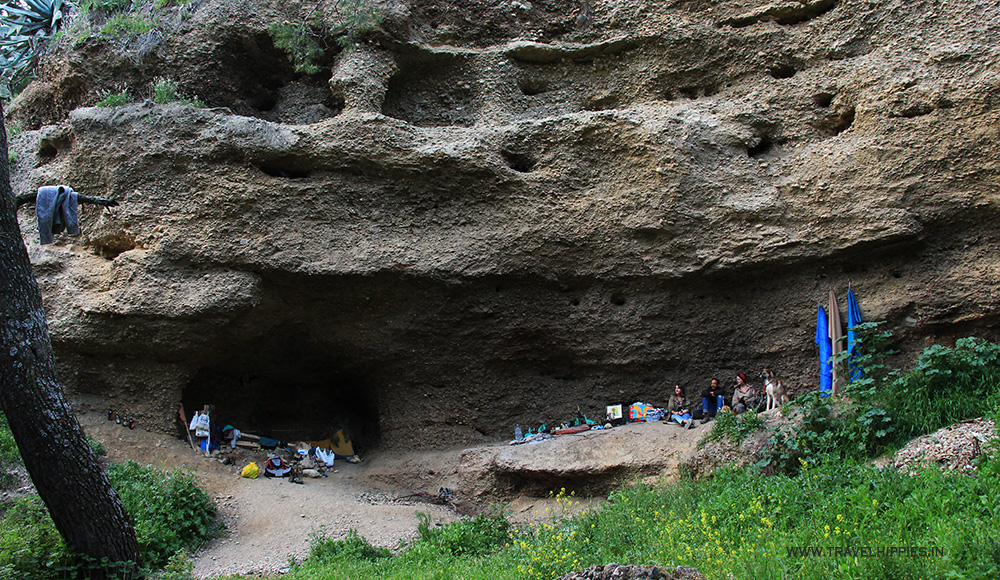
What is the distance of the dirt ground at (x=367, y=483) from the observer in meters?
7.08

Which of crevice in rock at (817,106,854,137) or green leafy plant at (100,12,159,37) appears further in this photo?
green leafy plant at (100,12,159,37)

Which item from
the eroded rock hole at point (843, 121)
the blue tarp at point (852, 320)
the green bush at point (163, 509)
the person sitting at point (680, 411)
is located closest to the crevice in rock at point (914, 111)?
the eroded rock hole at point (843, 121)

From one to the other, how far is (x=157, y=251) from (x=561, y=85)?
5688 mm

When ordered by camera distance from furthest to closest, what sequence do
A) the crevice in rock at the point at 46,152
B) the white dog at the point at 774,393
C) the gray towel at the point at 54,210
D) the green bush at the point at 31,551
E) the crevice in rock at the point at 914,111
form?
1. the crevice in rock at the point at 46,152
2. the white dog at the point at 774,393
3. the crevice in rock at the point at 914,111
4. the gray towel at the point at 54,210
5. the green bush at the point at 31,551

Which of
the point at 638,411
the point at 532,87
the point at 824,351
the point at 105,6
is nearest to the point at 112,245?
the point at 105,6

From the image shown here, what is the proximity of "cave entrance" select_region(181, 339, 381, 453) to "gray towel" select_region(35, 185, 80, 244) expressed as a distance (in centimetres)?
328

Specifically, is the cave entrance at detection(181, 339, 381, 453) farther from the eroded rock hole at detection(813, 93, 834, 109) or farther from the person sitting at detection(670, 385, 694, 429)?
the eroded rock hole at detection(813, 93, 834, 109)

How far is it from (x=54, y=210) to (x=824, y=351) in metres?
8.18

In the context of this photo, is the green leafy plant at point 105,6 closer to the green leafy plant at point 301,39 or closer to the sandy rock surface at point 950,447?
the green leafy plant at point 301,39

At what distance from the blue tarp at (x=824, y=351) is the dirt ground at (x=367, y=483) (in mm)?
1459

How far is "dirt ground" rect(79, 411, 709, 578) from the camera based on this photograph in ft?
23.2

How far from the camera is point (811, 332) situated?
27.8 feet

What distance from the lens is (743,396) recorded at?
8484 millimetres

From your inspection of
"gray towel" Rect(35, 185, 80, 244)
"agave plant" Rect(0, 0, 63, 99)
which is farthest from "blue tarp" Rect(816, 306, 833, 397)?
"agave plant" Rect(0, 0, 63, 99)
